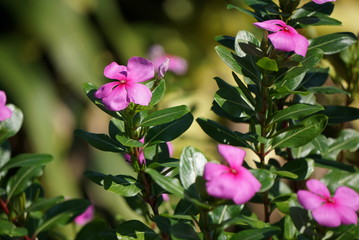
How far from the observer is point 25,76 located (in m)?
2.86

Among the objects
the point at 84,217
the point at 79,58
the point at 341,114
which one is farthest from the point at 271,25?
the point at 79,58

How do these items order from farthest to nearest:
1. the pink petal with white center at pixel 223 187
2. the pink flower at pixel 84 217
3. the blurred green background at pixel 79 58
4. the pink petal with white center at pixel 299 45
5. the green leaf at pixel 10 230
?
the blurred green background at pixel 79 58 → the pink flower at pixel 84 217 → the green leaf at pixel 10 230 → the pink petal with white center at pixel 299 45 → the pink petal with white center at pixel 223 187

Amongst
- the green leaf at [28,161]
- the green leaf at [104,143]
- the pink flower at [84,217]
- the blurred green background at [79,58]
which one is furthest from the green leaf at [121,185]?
the blurred green background at [79,58]

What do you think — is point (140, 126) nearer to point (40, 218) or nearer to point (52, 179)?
point (40, 218)

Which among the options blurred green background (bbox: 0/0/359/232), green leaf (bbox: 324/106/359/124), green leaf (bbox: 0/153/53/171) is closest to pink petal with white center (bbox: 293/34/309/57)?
green leaf (bbox: 324/106/359/124)

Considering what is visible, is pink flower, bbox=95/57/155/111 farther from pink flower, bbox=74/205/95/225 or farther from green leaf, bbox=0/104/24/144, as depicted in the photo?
pink flower, bbox=74/205/95/225

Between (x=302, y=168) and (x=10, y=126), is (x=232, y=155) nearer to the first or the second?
(x=302, y=168)

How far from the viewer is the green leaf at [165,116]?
640 millimetres

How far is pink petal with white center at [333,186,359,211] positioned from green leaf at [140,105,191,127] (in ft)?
0.61

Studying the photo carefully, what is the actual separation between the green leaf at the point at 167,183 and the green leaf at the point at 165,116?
96 mm

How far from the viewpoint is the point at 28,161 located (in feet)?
2.52

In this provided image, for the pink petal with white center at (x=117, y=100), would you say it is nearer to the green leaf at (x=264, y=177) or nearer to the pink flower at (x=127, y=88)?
the pink flower at (x=127, y=88)

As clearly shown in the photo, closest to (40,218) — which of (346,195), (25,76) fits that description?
(346,195)

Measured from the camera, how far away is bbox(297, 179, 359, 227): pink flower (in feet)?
1.78
